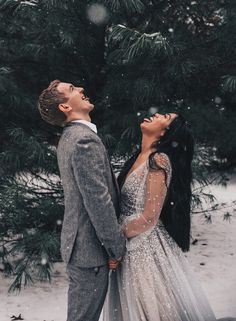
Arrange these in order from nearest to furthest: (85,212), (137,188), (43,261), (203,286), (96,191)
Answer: (96,191) → (85,212) → (137,188) → (43,261) → (203,286)

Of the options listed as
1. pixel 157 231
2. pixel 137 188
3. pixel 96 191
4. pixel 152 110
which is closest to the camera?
pixel 96 191

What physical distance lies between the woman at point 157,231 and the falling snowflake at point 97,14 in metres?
→ 2.27

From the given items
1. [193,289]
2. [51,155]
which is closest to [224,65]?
[51,155]

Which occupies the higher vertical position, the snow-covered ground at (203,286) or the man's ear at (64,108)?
the man's ear at (64,108)

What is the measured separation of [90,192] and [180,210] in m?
0.63

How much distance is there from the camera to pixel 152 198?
2564 millimetres

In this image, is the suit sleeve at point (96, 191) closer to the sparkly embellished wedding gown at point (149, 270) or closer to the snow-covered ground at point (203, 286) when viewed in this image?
the sparkly embellished wedding gown at point (149, 270)

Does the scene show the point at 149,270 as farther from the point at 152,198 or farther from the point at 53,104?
the point at 53,104

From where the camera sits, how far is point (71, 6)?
4.59 metres

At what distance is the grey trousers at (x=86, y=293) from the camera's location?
250cm

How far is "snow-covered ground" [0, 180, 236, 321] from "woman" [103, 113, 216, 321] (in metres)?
1.72

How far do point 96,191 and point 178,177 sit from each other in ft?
1.79

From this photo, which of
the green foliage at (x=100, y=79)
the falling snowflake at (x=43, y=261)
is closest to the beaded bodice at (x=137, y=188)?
the green foliage at (x=100, y=79)

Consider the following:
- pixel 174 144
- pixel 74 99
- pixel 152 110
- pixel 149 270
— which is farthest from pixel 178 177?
pixel 152 110
